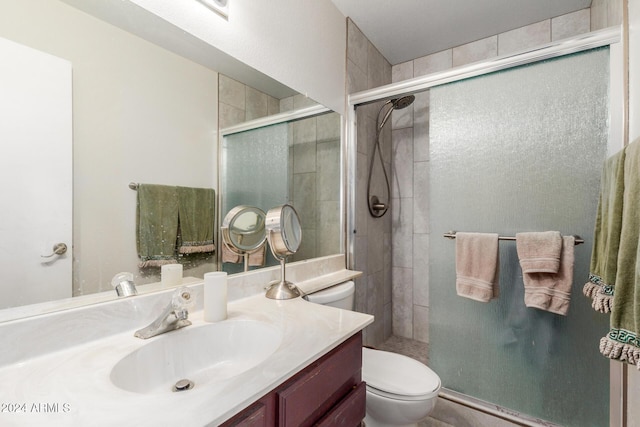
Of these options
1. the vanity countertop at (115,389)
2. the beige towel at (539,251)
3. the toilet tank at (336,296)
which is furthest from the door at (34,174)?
the beige towel at (539,251)

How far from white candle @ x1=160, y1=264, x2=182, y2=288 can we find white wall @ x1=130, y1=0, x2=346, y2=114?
31.3 inches

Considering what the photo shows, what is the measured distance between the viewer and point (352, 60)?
1.95 m

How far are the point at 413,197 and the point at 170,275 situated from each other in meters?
1.93

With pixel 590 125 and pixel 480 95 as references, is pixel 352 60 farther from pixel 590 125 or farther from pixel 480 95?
pixel 590 125

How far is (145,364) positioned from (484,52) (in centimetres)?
266

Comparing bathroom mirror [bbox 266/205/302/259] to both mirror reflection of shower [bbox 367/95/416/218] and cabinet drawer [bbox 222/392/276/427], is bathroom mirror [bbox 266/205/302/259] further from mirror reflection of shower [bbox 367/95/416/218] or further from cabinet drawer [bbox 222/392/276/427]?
mirror reflection of shower [bbox 367/95/416/218]

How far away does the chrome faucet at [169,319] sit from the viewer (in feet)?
2.56

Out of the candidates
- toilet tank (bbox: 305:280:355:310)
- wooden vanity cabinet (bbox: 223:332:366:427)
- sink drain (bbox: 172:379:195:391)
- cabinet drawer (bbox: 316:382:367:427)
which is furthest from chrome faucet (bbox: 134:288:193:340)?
toilet tank (bbox: 305:280:355:310)

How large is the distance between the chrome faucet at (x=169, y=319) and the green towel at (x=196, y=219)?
25 centimetres

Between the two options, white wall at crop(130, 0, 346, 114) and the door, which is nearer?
the door

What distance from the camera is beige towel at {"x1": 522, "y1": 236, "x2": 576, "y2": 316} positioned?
1206 millimetres

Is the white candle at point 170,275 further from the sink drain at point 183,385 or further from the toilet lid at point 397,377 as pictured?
the toilet lid at point 397,377

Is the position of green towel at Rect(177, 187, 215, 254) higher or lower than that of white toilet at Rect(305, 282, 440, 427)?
higher

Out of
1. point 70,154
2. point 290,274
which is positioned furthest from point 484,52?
point 70,154
